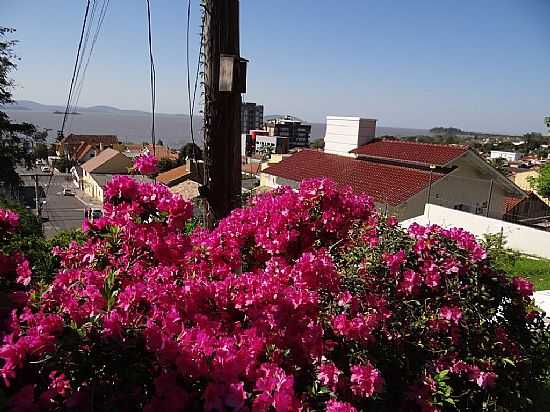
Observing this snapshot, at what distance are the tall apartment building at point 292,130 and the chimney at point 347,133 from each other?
190ft

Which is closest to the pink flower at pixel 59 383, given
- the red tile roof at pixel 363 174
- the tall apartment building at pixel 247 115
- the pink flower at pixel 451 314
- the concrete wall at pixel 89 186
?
the pink flower at pixel 451 314

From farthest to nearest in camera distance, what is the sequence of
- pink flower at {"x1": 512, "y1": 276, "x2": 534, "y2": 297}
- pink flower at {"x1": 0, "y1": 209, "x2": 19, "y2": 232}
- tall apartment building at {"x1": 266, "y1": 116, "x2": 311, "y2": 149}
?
1. tall apartment building at {"x1": 266, "y1": 116, "x2": 311, "y2": 149}
2. pink flower at {"x1": 512, "y1": 276, "x2": 534, "y2": 297}
3. pink flower at {"x1": 0, "y1": 209, "x2": 19, "y2": 232}

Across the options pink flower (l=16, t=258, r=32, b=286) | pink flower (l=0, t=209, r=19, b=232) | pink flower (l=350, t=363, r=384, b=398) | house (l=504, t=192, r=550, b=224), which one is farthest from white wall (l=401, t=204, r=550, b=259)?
pink flower (l=16, t=258, r=32, b=286)

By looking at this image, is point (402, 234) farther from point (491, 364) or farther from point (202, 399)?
point (202, 399)

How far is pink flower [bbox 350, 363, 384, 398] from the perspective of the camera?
5.39 ft

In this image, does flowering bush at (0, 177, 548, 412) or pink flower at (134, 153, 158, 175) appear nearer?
flowering bush at (0, 177, 548, 412)

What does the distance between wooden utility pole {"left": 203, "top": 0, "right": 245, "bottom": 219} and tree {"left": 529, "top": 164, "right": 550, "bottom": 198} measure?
2931cm

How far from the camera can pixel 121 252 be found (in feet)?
6.93

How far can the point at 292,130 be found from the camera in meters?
92.2

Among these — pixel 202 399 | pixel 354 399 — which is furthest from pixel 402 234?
pixel 202 399

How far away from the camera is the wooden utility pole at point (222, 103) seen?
2.89m

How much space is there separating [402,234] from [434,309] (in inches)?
17.6

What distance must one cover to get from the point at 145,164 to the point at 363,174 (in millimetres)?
16345

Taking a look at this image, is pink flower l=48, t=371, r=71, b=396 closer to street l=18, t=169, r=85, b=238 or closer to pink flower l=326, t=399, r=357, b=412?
pink flower l=326, t=399, r=357, b=412
